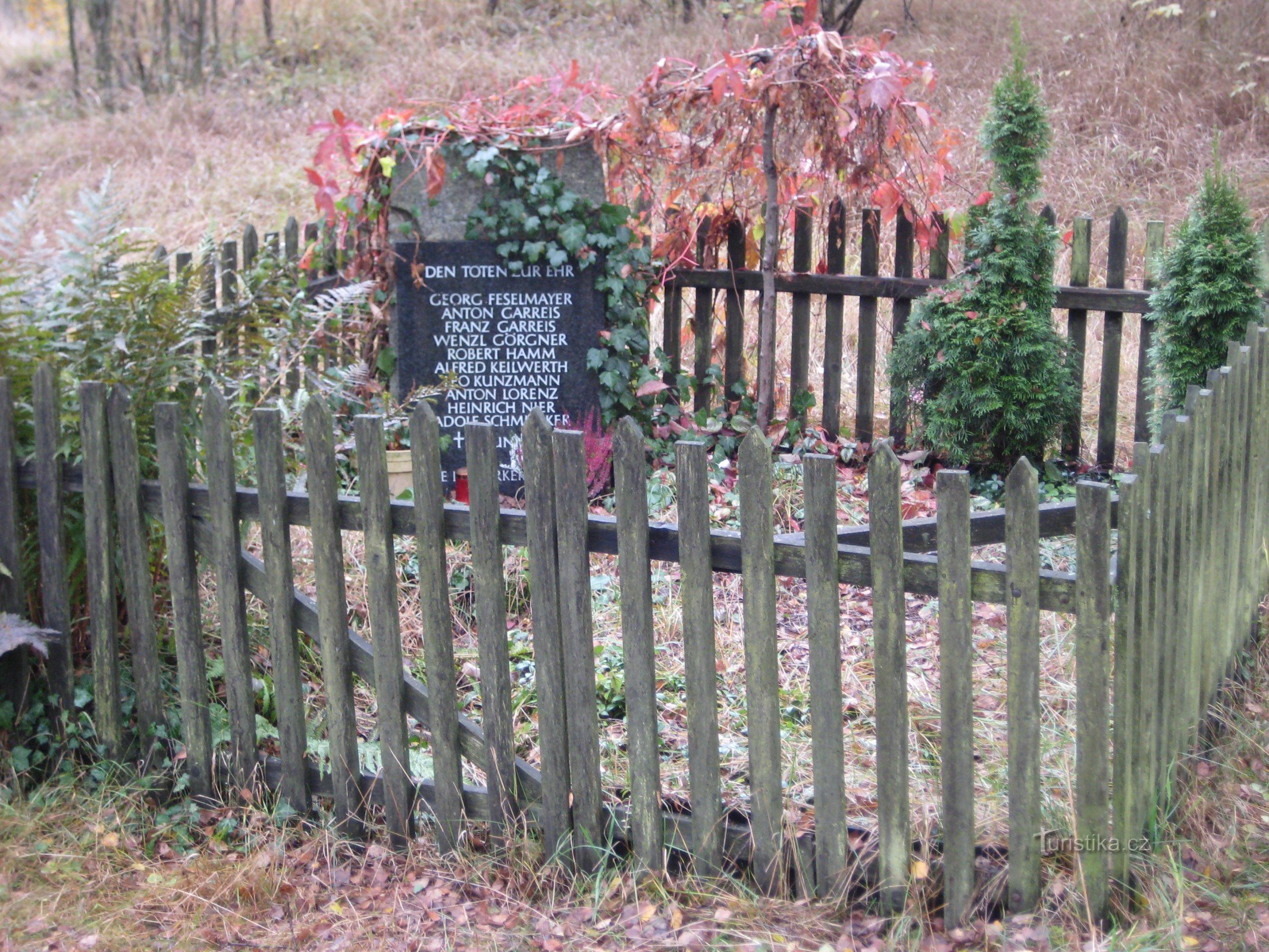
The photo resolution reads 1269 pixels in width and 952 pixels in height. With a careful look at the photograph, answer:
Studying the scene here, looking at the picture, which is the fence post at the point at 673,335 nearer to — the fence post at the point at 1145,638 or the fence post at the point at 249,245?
the fence post at the point at 249,245

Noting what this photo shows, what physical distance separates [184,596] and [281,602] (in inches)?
12.0

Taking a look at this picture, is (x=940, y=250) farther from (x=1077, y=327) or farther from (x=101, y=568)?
(x=101, y=568)

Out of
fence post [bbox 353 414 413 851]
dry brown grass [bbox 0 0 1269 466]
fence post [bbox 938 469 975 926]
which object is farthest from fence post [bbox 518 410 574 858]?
dry brown grass [bbox 0 0 1269 466]

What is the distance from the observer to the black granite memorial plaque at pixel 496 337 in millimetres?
5867

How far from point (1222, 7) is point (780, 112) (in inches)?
386

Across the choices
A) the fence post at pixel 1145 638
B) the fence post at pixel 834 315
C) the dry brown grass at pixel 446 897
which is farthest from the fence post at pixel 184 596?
the fence post at pixel 834 315

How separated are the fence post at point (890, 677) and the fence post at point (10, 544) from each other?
232 centimetres

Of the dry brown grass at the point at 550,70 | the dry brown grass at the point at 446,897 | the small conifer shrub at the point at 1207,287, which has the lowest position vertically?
the dry brown grass at the point at 446,897

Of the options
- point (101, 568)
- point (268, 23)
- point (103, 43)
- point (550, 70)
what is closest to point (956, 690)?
point (101, 568)

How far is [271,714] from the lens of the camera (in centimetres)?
355

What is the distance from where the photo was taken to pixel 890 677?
249 centimetres

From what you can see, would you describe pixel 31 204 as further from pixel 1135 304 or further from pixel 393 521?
pixel 1135 304

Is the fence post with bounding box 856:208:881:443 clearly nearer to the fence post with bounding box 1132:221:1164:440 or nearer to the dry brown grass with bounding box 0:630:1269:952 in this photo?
the fence post with bounding box 1132:221:1164:440

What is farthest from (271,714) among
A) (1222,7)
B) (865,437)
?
(1222,7)
